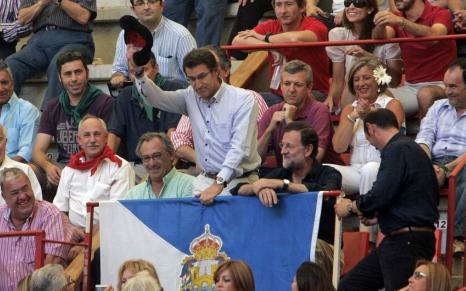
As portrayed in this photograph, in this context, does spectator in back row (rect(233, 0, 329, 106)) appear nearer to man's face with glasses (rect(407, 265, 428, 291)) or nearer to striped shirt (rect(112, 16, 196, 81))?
striped shirt (rect(112, 16, 196, 81))

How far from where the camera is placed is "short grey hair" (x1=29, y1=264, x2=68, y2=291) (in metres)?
10.9

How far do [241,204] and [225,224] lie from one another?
0.19m

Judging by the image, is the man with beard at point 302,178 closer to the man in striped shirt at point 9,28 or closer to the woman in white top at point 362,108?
the woman in white top at point 362,108

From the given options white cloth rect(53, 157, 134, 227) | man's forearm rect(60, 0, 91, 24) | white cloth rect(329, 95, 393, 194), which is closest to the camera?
white cloth rect(329, 95, 393, 194)

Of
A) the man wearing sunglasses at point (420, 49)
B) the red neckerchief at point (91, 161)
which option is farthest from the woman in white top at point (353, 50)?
the red neckerchief at point (91, 161)

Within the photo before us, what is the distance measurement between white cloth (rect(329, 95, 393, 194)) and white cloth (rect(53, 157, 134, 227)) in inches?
69.5

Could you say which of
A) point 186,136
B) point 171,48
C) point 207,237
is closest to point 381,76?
point 186,136

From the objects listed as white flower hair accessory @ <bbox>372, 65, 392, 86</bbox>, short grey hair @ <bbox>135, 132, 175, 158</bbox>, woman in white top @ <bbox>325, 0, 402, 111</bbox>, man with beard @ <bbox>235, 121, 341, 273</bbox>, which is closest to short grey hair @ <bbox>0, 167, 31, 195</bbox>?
short grey hair @ <bbox>135, 132, 175, 158</bbox>

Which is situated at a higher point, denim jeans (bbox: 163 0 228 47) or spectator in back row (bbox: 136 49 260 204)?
denim jeans (bbox: 163 0 228 47)

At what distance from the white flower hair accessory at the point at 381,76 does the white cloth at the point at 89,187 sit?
6.74 feet

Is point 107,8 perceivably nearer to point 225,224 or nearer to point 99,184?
point 99,184

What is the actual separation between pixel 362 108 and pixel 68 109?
2.82 metres

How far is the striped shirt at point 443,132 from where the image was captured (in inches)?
497

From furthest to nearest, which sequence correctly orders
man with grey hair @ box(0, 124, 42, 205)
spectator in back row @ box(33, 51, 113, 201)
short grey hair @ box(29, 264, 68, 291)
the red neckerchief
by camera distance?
1. spectator in back row @ box(33, 51, 113, 201)
2. man with grey hair @ box(0, 124, 42, 205)
3. the red neckerchief
4. short grey hair @ box(29, 264, 68, 291)
